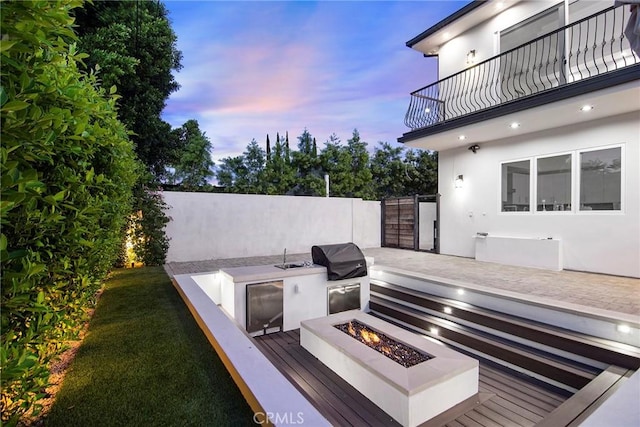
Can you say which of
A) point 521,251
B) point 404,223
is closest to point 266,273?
point 521,251

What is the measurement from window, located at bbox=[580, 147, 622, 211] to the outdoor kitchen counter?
20.1 ft

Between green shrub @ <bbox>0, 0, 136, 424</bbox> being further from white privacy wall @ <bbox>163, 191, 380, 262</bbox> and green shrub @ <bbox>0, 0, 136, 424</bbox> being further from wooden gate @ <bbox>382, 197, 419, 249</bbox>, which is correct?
wooden gate @ <bbox>382, 197, 419, 249</bbox>

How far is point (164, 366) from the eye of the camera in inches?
105

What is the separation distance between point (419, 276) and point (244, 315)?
11.0 ft

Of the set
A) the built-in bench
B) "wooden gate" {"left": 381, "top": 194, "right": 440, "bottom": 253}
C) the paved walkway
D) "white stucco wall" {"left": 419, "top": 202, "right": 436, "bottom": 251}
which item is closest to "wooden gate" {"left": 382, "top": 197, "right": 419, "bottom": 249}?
"wooden gate" {"left": 381, "top": 194, "right": 440, "bottom": 253}

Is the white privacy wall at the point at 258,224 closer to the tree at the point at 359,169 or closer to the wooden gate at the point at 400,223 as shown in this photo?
the wooden gate at the point at 400,223

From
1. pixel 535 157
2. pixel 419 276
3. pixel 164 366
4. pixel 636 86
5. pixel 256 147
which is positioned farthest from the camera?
pixel 256 147

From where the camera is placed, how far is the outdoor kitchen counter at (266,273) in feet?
17.8

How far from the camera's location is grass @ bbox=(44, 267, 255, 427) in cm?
200

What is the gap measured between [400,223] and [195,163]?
32.5 ft

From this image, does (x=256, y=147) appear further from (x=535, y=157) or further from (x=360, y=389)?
(x=360, y=389)

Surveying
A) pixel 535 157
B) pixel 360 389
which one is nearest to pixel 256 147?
pixel 535 157

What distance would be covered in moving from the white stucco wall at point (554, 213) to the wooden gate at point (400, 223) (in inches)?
49.5

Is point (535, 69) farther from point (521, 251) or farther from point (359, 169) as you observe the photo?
point (359, 169)
